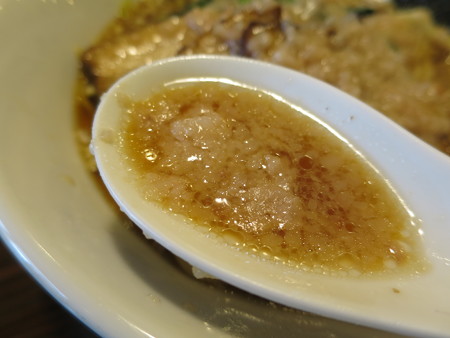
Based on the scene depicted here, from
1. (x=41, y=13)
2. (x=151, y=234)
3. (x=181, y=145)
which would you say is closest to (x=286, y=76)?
(x=181, y=145)

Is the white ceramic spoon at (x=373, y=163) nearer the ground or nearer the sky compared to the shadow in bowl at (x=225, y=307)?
nearer the sky

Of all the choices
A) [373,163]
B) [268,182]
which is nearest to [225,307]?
[268,182]

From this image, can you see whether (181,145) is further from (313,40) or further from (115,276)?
(313,40)

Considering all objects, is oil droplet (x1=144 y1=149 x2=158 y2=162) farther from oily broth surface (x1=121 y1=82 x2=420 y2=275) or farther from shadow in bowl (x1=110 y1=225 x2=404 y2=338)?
shadow in bowl (x1=110 y1=225 x2=404 y2=338)

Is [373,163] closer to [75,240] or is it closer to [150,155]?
[150,155]

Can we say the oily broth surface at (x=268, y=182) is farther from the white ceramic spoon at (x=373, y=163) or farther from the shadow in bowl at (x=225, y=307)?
the shadow in bowl at (x=225, y=307)

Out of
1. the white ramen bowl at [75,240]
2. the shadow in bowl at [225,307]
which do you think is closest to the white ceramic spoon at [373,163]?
the white ramen bowl at [75,240]
